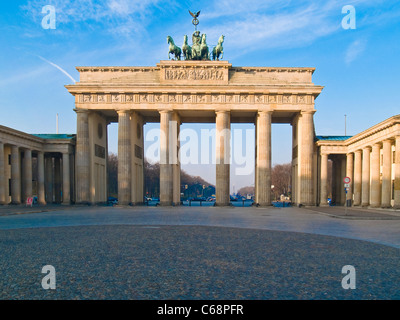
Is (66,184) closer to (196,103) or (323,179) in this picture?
(196,103)

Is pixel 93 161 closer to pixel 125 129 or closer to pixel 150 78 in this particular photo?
pixel 125 129

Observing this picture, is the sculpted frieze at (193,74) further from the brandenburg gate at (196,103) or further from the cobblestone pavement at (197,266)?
the cobblestone pavement at (197,266)

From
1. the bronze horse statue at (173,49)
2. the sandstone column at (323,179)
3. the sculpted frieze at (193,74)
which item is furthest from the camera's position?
the sandstone column at (323,179)

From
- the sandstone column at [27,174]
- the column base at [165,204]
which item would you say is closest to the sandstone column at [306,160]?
the column base at [165,204]

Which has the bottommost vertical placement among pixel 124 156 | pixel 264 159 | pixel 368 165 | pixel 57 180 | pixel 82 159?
pixel 57 180

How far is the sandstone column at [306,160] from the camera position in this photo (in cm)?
4016

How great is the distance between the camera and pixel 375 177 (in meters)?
35.2

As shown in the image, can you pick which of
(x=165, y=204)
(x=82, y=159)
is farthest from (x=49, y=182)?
(x=165, y=204)

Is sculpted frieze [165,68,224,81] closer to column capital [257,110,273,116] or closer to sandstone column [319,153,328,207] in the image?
column capital [257,110,273,116]

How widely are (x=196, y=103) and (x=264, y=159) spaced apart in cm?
1135

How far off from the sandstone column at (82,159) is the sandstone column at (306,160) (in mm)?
27931
